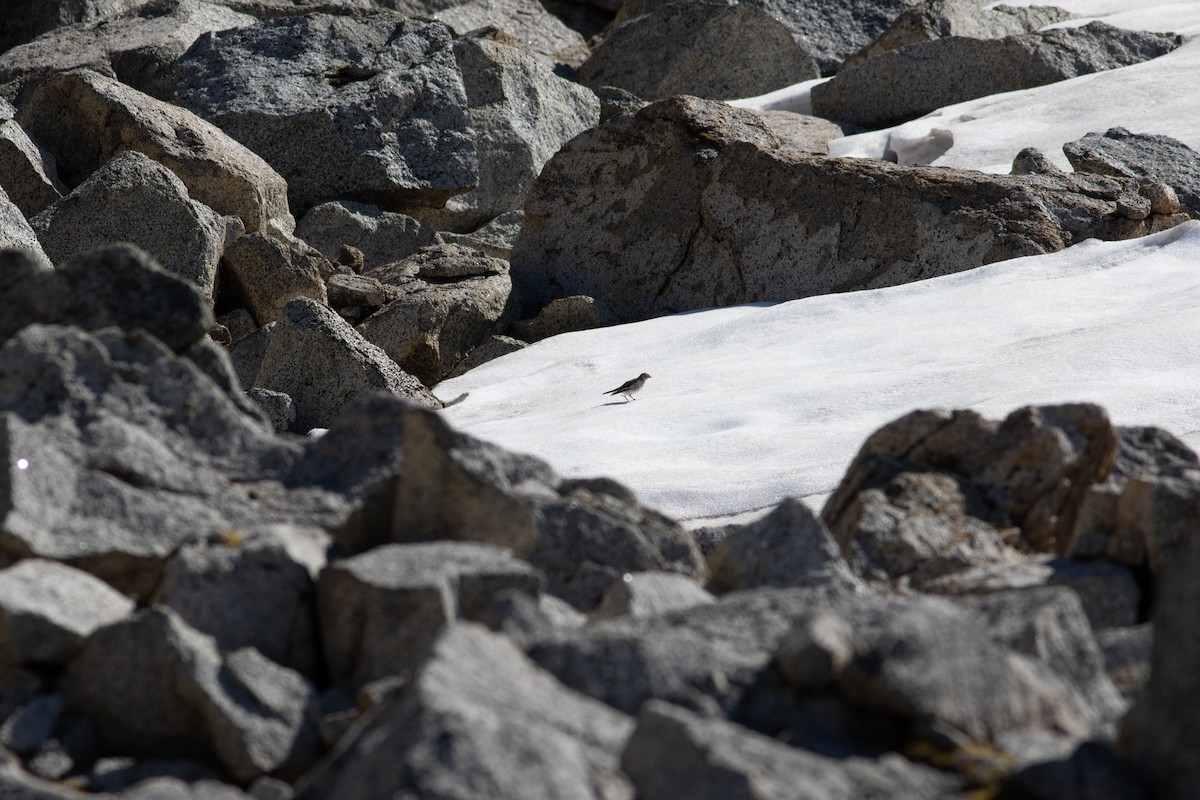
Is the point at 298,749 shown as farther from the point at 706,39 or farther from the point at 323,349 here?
the point at 706,39

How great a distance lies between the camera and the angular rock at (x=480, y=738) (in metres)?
2.09

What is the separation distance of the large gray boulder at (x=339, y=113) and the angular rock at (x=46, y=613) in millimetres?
9837

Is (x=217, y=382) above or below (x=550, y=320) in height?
above

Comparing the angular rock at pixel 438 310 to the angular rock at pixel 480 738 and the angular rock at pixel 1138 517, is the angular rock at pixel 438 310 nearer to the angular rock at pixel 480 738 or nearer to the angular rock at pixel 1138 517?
the angular rock at pixel 1138 517

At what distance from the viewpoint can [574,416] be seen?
25.8 ft

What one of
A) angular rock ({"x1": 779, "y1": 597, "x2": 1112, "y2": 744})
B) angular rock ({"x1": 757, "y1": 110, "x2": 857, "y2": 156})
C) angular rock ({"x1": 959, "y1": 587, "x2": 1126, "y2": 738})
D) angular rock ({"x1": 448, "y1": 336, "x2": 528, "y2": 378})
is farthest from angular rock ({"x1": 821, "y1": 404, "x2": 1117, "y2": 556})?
angular rock ({"x1": 757, "y1": 110, "x2": 857, "y2": 156})

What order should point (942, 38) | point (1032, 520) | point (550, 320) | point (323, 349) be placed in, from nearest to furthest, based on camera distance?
point (1032, 520), point (323, 349), point (550, 320), point (942, 38)

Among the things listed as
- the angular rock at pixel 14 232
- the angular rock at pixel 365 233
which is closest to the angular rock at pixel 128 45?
the angular rock at pixel 365 233

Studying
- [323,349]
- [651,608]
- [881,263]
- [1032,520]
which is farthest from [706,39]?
[651,608]

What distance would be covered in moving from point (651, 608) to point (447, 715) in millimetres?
989

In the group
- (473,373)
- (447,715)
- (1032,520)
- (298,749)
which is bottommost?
(473,373)

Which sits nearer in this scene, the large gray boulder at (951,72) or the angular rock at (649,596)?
the angular rock at (649,596)

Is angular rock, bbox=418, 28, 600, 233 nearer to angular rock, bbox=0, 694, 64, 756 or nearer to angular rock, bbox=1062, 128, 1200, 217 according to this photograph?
angular rock, bbox=1062, 128, 1200, 217

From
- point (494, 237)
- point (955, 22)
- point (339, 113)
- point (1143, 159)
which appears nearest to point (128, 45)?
point (339, 113)
